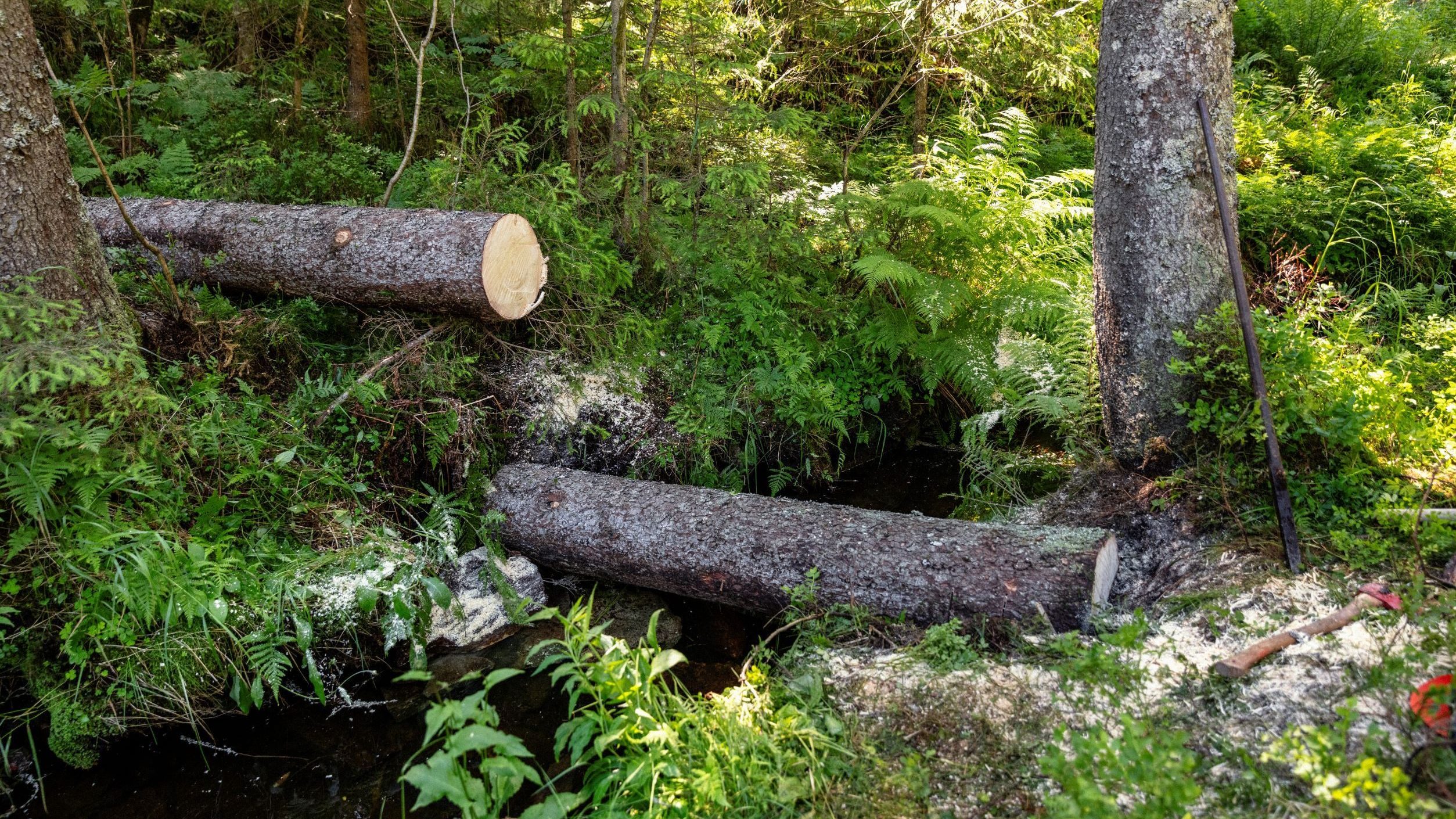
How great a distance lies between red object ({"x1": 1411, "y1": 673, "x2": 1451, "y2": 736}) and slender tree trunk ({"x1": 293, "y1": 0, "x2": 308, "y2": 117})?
338 inches

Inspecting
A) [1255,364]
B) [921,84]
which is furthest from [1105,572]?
[921,84]

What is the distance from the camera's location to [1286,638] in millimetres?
2818

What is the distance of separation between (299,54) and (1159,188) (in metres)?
7.91

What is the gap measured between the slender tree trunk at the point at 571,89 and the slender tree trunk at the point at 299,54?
3.01 metres

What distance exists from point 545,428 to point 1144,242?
11.6 feet

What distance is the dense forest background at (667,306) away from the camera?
345 cm

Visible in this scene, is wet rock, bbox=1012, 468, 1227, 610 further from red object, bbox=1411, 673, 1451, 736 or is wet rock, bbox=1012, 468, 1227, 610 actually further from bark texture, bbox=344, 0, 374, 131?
bark texture, bbox=344, 0, 374, 131

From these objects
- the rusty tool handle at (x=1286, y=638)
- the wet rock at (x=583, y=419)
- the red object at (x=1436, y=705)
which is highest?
the red object at (x=1436, y=705)

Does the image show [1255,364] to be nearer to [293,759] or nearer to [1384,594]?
[1384,594]

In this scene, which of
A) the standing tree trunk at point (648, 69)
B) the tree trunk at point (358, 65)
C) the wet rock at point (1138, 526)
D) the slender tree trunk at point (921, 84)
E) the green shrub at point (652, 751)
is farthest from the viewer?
the tree trunk at point (358, 65)

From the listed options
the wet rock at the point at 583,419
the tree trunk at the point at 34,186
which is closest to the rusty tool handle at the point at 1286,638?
the wet rock at the point at 583,419

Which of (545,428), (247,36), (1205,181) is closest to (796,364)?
(545,428)

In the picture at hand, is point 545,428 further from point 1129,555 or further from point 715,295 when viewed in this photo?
point 1129,555

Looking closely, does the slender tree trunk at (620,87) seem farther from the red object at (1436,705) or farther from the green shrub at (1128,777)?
the red object at (1436,705)
